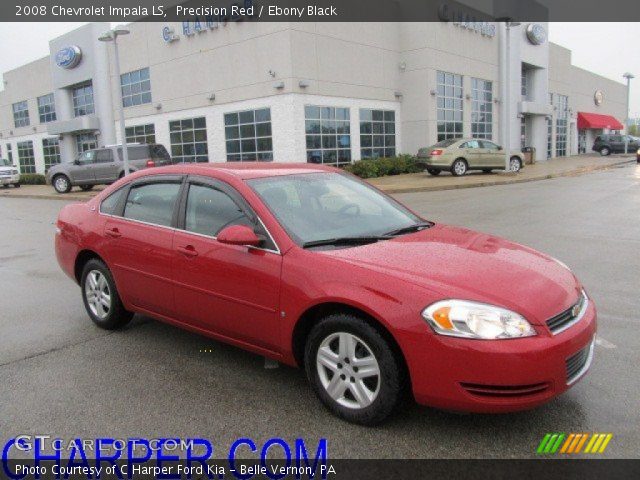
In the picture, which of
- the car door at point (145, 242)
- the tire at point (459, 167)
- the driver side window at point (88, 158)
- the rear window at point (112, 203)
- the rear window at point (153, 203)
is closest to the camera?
the car door at point (145, 242)

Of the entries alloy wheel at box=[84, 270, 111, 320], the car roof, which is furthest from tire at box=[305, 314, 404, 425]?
alloy wheel at box=[84, 270, 111, 320]

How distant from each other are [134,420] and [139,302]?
1461 mm

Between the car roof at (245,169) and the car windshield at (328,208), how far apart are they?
8 cm

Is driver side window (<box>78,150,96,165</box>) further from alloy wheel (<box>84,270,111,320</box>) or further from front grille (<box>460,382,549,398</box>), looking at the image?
front grille (<box>460,382,549,398</box>)

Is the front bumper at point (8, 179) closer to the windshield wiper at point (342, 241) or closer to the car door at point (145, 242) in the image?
the car door at point (145, 242)

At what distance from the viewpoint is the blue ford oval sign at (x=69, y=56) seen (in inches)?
1469

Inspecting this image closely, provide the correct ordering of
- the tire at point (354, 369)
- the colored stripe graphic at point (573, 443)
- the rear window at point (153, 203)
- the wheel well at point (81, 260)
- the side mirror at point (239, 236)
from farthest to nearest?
the wheel well at point (81, 260) < the rear window at point (153, 203) < the side mirror at point (239, 236) < the tire at point (354, 369) < the colored stripe graphic at point (573, 443)

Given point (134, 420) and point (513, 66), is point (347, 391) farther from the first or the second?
point (513, 66)

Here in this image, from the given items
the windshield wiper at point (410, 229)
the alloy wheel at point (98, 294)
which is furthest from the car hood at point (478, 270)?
the alloy wheel at point (98, 294)

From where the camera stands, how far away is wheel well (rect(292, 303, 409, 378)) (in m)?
3.17

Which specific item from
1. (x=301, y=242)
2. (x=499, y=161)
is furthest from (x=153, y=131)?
(x=301, y=242)

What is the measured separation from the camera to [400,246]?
3.73 m

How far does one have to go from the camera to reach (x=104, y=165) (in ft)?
78.5

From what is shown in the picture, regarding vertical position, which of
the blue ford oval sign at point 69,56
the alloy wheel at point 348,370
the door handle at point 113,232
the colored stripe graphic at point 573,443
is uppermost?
the blue ford oval sign at point 69,56
